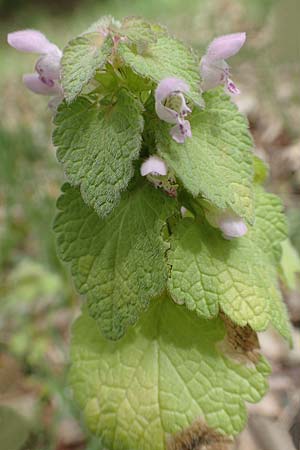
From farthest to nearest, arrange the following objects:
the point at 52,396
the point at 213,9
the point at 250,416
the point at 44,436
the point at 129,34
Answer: the point at 213,9
the point at 52,396
the point at 44,436
the point at 250,416
the point at 129,34

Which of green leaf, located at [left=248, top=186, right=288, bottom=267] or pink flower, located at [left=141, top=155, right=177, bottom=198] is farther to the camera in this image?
green leaf, located at [left=248, top=186, right=288, bottom=267]

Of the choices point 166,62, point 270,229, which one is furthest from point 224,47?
point 270,229

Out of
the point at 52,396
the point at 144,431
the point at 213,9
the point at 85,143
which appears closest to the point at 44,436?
the point at 52,396

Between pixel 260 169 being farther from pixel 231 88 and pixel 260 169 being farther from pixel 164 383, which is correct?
pixel 164 383

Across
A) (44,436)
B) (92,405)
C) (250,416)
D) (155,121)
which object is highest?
(155,121)

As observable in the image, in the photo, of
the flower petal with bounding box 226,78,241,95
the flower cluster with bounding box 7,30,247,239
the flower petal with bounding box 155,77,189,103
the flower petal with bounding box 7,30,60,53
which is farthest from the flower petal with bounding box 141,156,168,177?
the flower petal with bounding box 7,30,60,53

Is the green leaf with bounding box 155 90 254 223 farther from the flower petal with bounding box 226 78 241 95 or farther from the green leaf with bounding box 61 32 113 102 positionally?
the green leaf with bounding box 61 32 113 102

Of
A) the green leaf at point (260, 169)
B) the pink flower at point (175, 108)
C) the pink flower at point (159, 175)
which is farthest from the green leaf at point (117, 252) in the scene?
the green leaf at point (260, 169)

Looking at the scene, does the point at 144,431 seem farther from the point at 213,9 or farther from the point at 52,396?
the point at 213,9
